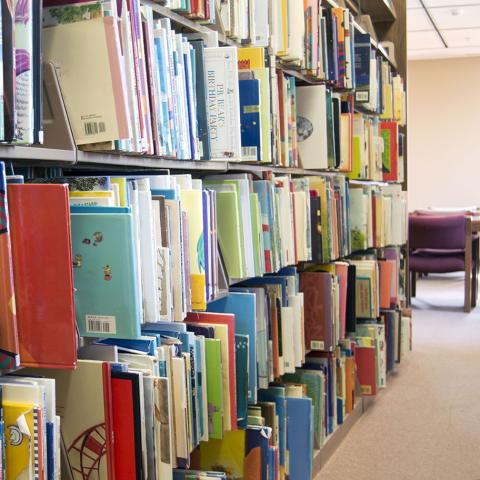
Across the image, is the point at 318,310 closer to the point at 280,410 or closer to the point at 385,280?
the point at 280,410

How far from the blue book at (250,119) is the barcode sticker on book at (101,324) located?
838mm

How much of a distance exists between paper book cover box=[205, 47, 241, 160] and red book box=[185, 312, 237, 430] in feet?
1.29

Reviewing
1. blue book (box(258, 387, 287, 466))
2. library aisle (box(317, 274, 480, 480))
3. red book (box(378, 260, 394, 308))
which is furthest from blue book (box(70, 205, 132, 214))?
red book (box(378, 260, 394, 308))

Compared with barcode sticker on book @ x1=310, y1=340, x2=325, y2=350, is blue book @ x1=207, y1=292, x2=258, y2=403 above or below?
above

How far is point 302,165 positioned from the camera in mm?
2699

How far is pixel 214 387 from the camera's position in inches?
67.8

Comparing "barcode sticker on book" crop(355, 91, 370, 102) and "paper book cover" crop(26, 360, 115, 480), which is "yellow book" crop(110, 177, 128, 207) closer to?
"paper book cover" crop(26, 360, 115, 480)

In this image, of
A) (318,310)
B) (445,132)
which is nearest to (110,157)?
(318,310)

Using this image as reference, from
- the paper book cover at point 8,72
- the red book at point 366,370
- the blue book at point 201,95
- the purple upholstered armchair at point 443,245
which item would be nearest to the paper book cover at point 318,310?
the red book at point 366,370

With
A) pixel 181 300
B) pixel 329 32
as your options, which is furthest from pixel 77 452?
pixel 329 32

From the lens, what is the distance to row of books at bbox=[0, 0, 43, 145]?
106cm

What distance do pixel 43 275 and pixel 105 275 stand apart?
6.3 inches

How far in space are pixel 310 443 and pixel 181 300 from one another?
0.99 metres

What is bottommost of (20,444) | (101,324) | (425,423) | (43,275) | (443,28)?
(425,423)
